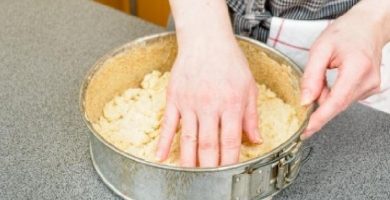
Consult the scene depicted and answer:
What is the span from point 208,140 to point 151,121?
17 cm

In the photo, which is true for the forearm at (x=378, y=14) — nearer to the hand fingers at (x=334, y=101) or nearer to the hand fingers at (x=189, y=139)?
the hand fingers at (x=334, y=101)

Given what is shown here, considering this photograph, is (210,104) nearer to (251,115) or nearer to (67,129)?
(251,115)

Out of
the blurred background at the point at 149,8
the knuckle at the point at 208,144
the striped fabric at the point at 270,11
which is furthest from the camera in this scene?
the blurred background at the point at 149,8

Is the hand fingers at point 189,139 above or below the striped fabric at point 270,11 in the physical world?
below

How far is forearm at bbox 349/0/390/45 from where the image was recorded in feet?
2.03

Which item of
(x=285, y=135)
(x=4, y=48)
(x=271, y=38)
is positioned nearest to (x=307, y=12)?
(x=271, y=38)

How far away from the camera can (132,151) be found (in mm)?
629

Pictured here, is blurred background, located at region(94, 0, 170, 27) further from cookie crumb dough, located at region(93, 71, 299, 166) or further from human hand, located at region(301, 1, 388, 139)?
human hand, located at region(301, 1, 388, 139)

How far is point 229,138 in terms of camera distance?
0.54 meters

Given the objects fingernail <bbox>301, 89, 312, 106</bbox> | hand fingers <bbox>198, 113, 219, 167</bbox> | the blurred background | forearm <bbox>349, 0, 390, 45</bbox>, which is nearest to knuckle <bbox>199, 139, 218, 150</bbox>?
hand fingers <bbox>198, 113, 219, 167</bbox>

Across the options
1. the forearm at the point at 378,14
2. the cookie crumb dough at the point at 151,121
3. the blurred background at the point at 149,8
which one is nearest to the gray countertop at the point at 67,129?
the cookie crumb dough at the point at 151,121

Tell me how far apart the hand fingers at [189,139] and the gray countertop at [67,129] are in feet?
0.41

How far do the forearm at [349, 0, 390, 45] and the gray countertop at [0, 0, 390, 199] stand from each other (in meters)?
0.16

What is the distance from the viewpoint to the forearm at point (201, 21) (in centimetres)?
59
